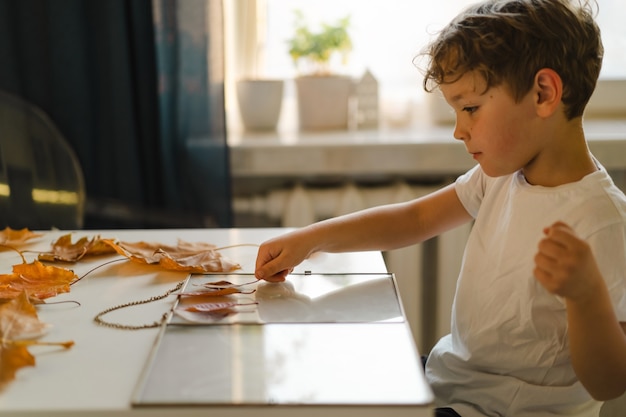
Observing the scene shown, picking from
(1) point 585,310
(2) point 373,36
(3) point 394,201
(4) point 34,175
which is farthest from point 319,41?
(1) point 585,310

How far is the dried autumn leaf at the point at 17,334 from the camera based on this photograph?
77 cm

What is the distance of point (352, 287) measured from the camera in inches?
39.9

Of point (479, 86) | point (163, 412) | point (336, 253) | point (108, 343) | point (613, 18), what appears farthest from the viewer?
point (613, 18)

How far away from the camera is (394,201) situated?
2021 millimetres

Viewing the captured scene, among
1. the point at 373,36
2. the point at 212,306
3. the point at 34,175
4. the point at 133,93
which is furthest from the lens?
the point at 373,36

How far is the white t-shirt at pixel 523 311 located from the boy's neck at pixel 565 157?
0.8 inches

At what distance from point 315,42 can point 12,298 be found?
130 centimetres

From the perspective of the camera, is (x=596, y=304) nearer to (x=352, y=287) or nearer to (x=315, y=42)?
(x=352, y=287)

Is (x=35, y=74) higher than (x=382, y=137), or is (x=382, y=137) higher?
(x=35, y=74)

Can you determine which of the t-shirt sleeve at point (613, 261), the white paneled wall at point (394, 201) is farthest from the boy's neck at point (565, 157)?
the white paneled wall at point (394, 201)

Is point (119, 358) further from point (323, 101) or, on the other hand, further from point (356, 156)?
point (323, 101)

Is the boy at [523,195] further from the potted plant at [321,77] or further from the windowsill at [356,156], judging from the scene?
the potted plant at [321,77]

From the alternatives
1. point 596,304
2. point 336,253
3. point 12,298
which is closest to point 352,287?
point 336,253

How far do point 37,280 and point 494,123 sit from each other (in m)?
0.64
